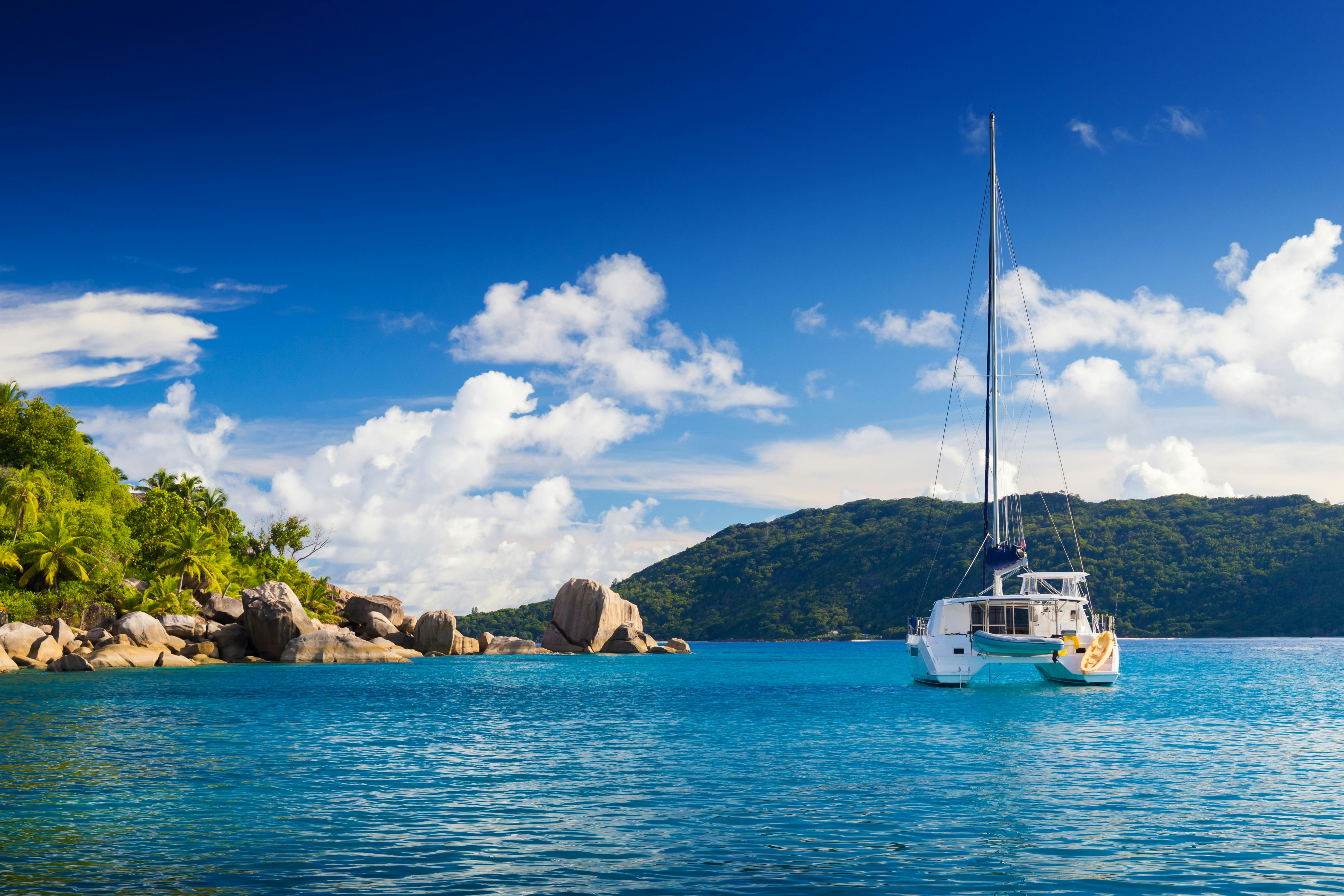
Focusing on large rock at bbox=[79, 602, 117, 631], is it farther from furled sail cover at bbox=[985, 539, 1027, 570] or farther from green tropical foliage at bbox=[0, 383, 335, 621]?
furled sail cover at bbox=[985, 539, 1027, 570]

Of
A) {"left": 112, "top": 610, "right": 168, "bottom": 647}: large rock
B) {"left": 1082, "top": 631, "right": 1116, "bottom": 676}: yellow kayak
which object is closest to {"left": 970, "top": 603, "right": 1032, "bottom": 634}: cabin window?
{"left": 1082, "top": 631, "right": 1116, "bottom": 676}: yellow kayak

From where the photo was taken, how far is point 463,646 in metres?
93.1

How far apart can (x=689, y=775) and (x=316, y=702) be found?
23.4m

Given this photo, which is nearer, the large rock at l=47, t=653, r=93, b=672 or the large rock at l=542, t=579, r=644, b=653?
the large rock at l=47, t=653, r=93, b=672

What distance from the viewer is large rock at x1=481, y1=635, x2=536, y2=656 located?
97.2m

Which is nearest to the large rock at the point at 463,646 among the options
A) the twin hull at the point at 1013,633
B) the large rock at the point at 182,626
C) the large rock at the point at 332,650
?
the large rock at the point at 332,650

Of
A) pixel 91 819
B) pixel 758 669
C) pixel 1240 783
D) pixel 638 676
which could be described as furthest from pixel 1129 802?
pixel 758 669

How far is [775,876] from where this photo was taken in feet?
38.0

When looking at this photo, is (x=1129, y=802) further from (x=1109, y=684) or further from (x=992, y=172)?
(x=992, y=172)

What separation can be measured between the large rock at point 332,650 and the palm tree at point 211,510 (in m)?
22.3

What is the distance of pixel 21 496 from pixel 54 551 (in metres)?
4.57

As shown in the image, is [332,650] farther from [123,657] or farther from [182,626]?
[123,657]

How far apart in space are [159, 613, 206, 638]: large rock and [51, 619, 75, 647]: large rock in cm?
742

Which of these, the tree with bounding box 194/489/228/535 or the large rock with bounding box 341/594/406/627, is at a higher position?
the tree with bounding box 194/489/228/535
